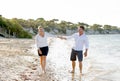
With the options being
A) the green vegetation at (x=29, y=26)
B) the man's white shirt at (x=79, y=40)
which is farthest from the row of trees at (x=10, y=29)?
the man's white shirt at (x=79, y=40)

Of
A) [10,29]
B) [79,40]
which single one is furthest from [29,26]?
[79,40]

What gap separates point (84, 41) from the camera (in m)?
12.0

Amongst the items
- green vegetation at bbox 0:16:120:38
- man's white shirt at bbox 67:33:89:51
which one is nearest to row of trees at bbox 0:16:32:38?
green vegetation at bbox 0:16:120:38

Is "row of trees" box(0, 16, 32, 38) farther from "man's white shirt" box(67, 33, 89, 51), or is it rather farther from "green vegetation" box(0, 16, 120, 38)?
"man's white shirt" box(67, 33, 89, 51)

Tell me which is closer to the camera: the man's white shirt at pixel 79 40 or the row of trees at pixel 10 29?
the man's white shirt at pixel 79 40

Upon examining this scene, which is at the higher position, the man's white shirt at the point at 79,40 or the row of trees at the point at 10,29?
the man's white shirt at the point at 79,40

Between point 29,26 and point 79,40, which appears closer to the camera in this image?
point 79,40

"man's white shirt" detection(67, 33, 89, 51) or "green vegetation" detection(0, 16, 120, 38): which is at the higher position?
"man's white shirt" detection(67, 33, 89, 51)

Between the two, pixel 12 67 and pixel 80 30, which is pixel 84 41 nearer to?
pixel 80 30

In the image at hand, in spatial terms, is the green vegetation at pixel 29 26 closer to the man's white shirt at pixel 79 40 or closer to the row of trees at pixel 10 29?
the row of trees at pixel 10 29

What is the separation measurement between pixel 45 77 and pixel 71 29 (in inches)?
6801

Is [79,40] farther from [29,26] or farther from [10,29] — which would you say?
[29,26]

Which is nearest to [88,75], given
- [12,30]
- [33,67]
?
[33,67]

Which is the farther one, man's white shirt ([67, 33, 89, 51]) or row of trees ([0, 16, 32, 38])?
row of trees ([0, 16, 32, 38])
